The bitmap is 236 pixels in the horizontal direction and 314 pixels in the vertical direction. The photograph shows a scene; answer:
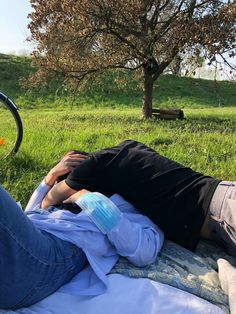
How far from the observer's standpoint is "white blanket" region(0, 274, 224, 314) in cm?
226

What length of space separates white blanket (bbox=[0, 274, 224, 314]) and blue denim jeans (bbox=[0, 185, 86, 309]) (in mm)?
57

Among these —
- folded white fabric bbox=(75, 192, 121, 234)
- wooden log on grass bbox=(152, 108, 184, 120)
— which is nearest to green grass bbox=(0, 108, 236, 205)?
folded white fabric bbox=(75, 192, 121, 234)

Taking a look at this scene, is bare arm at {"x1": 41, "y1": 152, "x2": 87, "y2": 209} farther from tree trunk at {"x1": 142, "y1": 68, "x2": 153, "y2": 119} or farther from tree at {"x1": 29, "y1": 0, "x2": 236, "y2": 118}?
tree trunk at {"x1": 142, "y1": 68, "x2": 153, "y2": 119}

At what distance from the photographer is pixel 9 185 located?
4391 millimetres

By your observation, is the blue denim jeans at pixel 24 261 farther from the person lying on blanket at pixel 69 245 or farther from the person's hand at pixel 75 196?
the person's hand at pixel 75 196

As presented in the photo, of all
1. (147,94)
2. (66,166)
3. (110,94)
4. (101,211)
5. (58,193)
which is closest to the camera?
(101,211)

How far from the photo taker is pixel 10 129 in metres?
5.93

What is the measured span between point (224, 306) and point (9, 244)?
1.09m

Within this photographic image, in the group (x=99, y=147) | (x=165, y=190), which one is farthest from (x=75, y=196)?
(x=99, y=147)

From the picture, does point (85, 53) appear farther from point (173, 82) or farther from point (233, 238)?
point (173, 82)

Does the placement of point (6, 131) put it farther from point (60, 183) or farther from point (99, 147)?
point (60, 183)

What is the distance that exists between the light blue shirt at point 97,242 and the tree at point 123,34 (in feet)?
25.8

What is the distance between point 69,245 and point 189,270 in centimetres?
69

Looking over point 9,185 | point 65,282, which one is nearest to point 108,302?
point 65,282
